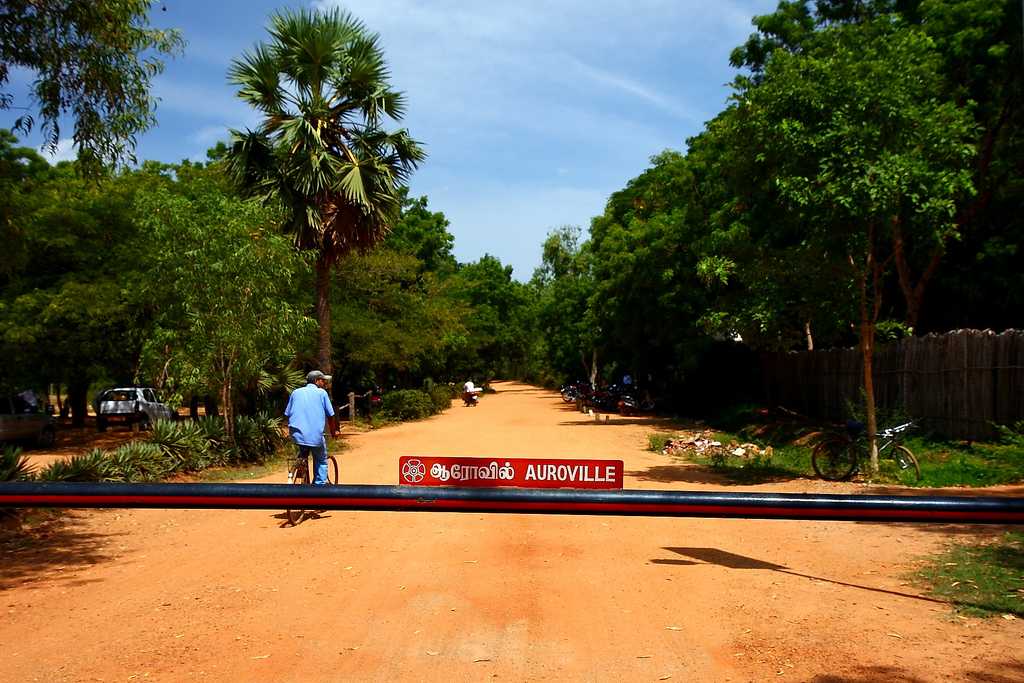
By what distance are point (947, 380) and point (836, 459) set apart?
497cm

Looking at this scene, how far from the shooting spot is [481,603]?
669 cm

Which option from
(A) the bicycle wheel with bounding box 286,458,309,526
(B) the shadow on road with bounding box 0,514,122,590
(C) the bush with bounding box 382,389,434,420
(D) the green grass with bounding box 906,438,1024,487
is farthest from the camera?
(C) the bush with bounding box 382,389,434,420

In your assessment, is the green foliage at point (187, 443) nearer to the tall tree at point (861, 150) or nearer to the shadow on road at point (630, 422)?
the tall tree at point (861, 150)

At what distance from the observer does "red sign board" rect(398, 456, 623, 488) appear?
2875 millimetres

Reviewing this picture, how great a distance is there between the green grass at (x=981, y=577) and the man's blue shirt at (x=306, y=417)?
6.81 m

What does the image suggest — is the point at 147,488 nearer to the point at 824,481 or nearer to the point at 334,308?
the point at 824,481

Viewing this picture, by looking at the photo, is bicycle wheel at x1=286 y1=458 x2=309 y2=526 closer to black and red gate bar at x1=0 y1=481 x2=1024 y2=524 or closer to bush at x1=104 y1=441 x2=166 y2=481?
bush at x1=104 y1=441 x2=166 y2=481

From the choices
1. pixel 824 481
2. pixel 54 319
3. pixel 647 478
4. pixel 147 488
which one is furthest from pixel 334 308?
pixel 147 488

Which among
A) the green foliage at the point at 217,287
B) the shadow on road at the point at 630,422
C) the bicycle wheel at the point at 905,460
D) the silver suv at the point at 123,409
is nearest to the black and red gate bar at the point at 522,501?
the bicycle wheel at the point at 905,460

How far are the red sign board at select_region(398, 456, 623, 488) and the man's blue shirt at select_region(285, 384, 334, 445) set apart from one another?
25.9 ft

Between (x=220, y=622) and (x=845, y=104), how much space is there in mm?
11568

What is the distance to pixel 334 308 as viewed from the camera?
105 ft

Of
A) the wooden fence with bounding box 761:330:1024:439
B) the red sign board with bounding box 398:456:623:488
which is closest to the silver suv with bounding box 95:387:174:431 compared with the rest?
the wooden fence with bounding box 761:330:1024:439

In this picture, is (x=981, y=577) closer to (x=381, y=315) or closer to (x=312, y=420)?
(x=312, y=420)
